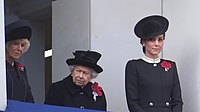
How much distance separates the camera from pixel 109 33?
13.9 ft

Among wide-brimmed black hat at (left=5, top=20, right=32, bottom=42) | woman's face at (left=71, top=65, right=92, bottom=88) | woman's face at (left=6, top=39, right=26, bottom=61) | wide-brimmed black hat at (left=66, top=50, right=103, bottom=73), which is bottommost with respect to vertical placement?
woman's face at (left=71, top=65, right=92, bottom=88)

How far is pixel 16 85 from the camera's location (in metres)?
3.05

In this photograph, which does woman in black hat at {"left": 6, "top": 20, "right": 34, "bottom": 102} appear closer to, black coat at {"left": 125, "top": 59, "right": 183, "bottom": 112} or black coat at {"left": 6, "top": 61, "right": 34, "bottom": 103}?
black coat at {"left": 6, "top": 61, "right": 34, "bottom": 103}

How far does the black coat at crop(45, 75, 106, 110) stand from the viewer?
3248 mm

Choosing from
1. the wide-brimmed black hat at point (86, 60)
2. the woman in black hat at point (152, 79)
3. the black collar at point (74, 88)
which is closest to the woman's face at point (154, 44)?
the woman in black hat at point (152, 79)

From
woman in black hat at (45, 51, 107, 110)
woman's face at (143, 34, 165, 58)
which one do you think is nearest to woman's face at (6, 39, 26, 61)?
woman in black hat at (45, 51, 107, 110)

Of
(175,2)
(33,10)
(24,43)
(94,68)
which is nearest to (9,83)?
(24,43)

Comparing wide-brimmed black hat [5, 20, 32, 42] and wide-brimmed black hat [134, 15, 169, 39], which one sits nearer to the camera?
wide-brimmed black hat [5, 20, 32, 42]

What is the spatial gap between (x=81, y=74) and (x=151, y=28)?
54 centimetres

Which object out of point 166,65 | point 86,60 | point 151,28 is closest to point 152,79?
point 166,65

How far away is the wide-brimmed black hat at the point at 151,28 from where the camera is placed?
10.8ft

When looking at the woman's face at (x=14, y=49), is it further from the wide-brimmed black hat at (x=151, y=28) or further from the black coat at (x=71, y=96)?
the wide-brimmed black hat at (x=151, y=28)

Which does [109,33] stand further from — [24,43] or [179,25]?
[24,43]

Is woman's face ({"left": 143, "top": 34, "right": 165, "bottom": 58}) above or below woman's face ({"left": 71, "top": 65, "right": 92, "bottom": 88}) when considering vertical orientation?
above
